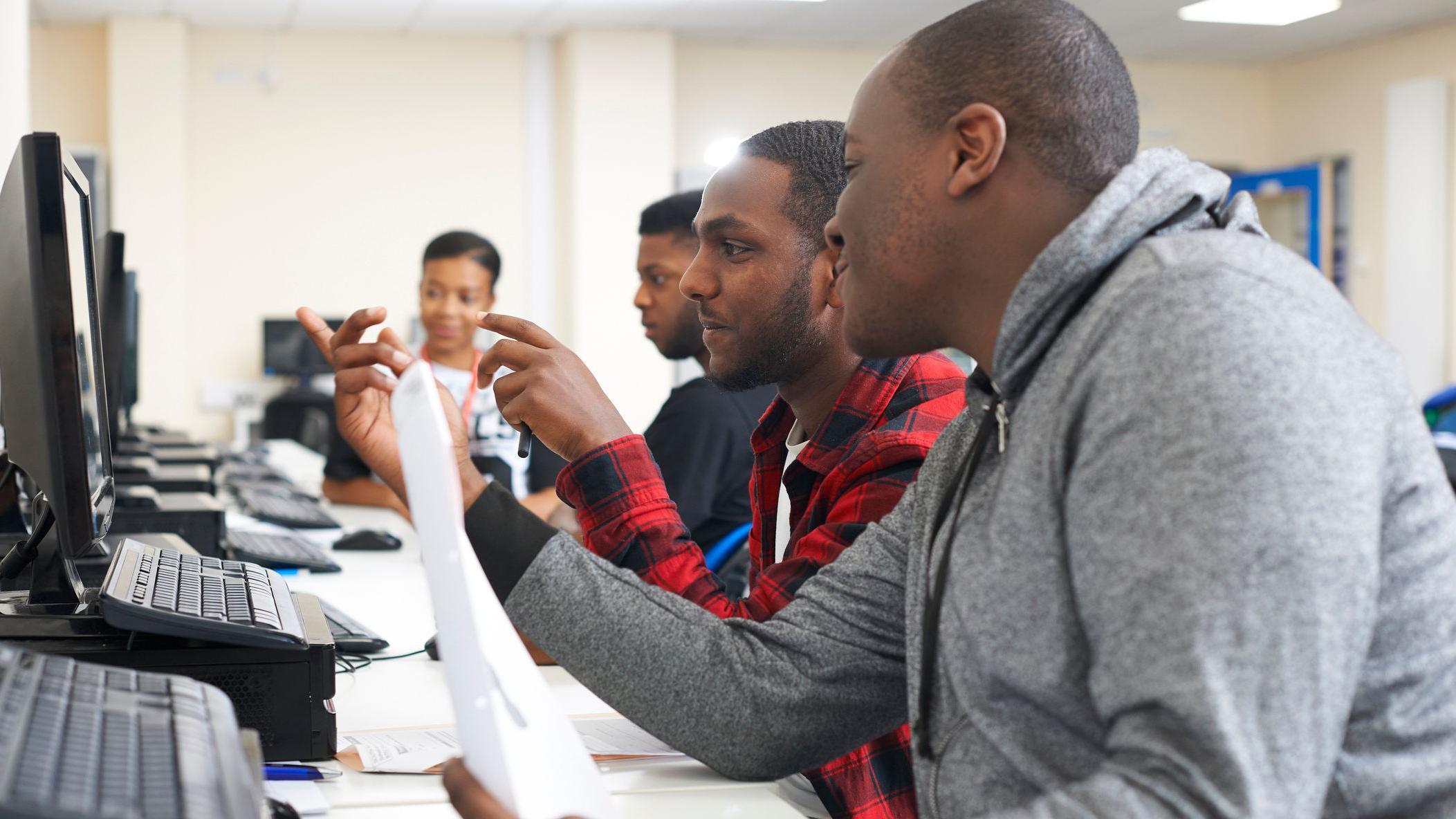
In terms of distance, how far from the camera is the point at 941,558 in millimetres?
879

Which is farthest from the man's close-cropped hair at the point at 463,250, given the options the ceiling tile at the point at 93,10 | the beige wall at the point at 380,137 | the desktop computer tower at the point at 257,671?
the ceiling tile at the point at 93,10

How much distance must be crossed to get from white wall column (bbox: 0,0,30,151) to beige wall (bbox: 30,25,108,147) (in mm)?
3831

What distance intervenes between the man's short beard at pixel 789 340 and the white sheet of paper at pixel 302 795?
0.63 meters

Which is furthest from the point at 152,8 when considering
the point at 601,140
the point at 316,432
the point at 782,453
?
the point at 782,453

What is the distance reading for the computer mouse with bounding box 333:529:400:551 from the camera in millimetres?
2426

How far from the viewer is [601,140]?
720 cm

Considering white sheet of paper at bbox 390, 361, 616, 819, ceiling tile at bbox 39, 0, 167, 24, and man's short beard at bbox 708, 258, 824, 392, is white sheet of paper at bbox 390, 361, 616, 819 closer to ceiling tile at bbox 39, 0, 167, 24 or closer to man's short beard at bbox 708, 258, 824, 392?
man's short beard at bbox 708, 258, 824, 392

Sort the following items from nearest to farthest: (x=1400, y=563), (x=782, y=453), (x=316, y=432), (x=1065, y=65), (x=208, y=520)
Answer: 1. (x=1400, y=563)
2. (x=1065, y=65)
3. (x=782, y=453)
4. (x=208, y=520)
5. (x=316, y=432)

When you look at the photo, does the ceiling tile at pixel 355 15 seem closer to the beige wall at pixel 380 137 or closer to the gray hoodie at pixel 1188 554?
the beige wall at pixel 380 137

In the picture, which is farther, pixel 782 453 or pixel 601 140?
pixel 601 140

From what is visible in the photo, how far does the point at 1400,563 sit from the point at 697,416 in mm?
1608

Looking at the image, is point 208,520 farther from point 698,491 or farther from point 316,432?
point 316,432

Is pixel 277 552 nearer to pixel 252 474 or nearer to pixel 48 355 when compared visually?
pixel 48 355

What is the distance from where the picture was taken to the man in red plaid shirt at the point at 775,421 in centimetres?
119
